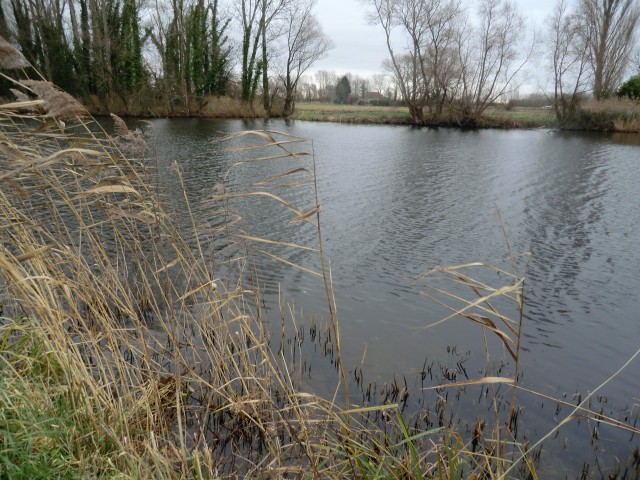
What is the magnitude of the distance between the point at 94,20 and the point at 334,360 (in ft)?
95.8

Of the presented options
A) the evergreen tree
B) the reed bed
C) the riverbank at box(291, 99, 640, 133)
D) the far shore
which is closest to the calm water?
the reed bed

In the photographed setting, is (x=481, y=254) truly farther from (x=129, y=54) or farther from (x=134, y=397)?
(x=129, y=54)

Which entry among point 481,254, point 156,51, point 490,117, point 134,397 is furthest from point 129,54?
point 134,397

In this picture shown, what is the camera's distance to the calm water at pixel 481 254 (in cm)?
412

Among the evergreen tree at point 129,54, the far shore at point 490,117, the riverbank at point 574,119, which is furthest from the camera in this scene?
the evergreen tree at point 129,54

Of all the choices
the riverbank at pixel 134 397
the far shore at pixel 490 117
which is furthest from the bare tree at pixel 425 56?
the riverbank at pixel 134 397

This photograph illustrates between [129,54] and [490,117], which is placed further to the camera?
[490,117]

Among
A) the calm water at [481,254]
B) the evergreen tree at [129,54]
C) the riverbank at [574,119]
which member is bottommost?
the calm water at [481,254]

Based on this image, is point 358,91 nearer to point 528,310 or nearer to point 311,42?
point 311,42

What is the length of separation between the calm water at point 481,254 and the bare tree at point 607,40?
776 inches

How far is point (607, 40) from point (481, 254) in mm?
32427

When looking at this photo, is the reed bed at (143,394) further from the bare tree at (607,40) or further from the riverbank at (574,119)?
the bare tree at (607,40)

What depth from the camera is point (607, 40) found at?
31703 millimetres

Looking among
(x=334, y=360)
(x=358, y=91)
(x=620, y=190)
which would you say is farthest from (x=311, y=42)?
(x=358, y=91)
